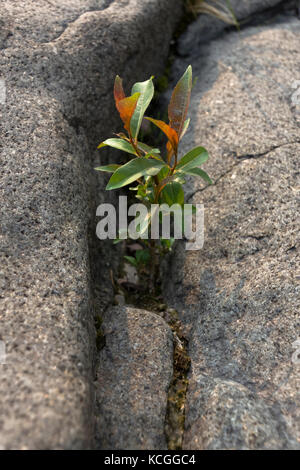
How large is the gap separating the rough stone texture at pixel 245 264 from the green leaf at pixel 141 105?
70 centimetres

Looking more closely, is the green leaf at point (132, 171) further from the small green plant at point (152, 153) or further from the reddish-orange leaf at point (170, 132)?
the reddish-orange leaf at point (170, 132)

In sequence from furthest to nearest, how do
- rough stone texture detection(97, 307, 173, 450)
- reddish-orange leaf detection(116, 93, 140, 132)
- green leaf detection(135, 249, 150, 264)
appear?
green leaf detection(135, 249, 150, 264) → reddish-orange leaf detection(116, 93, 140, 132) → rough stone texture detection(97, 307, 173, 450)

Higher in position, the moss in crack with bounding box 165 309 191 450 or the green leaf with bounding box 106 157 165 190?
the green leaf with bounding box 106 157 165 190

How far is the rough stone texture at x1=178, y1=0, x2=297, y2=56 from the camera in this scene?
3.45m

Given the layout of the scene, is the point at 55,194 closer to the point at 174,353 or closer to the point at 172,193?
the point at 172,193

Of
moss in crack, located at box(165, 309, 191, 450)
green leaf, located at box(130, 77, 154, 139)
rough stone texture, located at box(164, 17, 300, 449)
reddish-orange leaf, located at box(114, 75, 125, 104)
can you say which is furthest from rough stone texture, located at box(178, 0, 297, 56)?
moss in crack, located at box(165, 309, 191, 450)

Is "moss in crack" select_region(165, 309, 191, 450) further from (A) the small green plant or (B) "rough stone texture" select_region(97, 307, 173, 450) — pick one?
(A) the small green plant

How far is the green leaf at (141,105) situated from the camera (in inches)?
75.3

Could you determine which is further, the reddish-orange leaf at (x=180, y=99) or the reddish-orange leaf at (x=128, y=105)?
the reddish-orange leaf at (x=180, y=99)

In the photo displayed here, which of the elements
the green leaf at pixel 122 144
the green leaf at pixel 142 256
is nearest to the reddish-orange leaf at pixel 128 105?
the green leaf at pixel 122 144

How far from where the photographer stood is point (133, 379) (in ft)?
5.81

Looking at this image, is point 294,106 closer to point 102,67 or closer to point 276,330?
point 102,67

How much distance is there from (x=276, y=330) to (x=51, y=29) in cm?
196

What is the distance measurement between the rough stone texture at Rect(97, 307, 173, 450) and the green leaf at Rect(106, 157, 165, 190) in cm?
61
